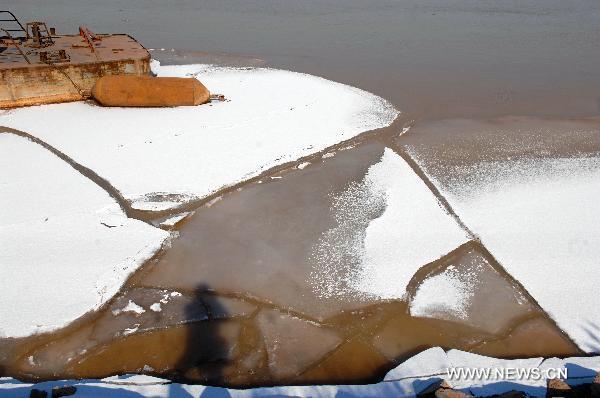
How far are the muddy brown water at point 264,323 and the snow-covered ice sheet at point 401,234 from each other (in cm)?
14

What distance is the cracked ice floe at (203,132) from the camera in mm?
6688

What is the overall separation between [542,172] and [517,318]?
358cm

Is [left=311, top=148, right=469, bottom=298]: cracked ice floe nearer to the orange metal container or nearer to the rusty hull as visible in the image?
the orange metal container

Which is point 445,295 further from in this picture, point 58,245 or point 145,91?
point 145,91

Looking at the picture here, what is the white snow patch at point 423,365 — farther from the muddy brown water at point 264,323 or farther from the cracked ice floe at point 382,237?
the cracked ice floe at point 382,237

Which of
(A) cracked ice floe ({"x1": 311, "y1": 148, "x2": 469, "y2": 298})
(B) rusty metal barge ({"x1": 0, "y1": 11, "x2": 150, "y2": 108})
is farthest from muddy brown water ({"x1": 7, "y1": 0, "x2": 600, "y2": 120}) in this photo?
(A) cracked ice floe ({"x1": 311, "y1": 148, "x2": 469, "y2": 298})

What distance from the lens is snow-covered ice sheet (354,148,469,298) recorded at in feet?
16.2

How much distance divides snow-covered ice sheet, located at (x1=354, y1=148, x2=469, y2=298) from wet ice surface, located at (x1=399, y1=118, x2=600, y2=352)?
1.24ft

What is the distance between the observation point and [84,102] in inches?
367

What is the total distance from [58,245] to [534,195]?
628cm

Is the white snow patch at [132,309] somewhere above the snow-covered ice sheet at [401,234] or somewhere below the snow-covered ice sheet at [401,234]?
below

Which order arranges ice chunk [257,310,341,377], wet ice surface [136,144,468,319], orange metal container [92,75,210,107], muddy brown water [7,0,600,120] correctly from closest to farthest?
ice chunk [257,310,341,377] < wet ice surface [136,144,468,319] < orange metal container [92,75,210,107] < muddy brown water [7,0,600,120]

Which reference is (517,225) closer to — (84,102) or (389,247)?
(389,247)

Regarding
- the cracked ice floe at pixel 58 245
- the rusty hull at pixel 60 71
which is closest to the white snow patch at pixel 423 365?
the cracked ice floe at pixel 58 245
